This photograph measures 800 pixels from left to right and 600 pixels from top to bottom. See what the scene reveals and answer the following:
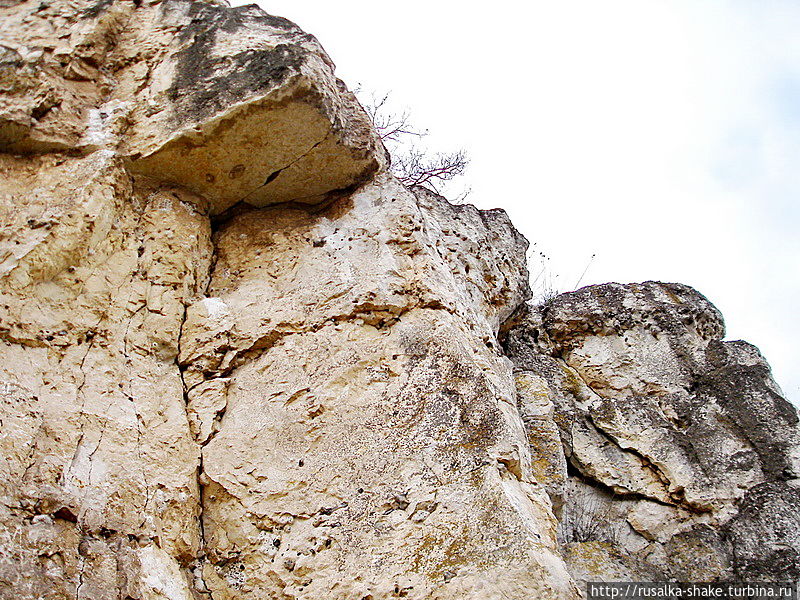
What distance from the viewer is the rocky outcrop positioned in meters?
3.62

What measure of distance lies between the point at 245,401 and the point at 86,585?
3.40 ft

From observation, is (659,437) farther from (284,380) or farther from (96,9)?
(96,9)

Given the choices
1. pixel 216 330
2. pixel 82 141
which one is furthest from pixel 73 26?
pixel 216 330

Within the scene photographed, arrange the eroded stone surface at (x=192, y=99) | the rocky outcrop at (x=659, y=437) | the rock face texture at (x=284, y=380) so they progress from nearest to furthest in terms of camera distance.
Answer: the rock face texture at (x=284, y=380) → the eroded stone surface at (x=192, y=99) → the rocky outcrop at (x=659, y=437)

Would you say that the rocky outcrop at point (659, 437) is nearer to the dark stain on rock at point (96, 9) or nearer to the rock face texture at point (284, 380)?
the rock face texture at point (284, 380)

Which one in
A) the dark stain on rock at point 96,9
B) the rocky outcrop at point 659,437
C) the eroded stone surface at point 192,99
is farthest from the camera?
the dark stain on rock at point 96,9

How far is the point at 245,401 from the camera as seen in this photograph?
3076 millimetres

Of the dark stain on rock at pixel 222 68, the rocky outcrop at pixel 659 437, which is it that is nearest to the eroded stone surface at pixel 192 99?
the dark stain on rock at pixel 222 68

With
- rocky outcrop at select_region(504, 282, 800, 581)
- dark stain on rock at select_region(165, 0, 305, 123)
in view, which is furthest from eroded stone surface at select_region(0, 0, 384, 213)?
rocky outcrop at select_region(504, 282, 800, 581)

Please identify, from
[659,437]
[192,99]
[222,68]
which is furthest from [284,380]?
[659,437]

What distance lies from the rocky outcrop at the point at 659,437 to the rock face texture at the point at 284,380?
0.06 ft

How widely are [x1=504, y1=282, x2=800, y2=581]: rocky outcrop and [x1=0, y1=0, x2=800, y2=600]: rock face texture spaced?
0.02 meters

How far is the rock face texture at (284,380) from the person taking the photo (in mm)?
2521

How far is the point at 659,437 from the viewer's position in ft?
13.6
